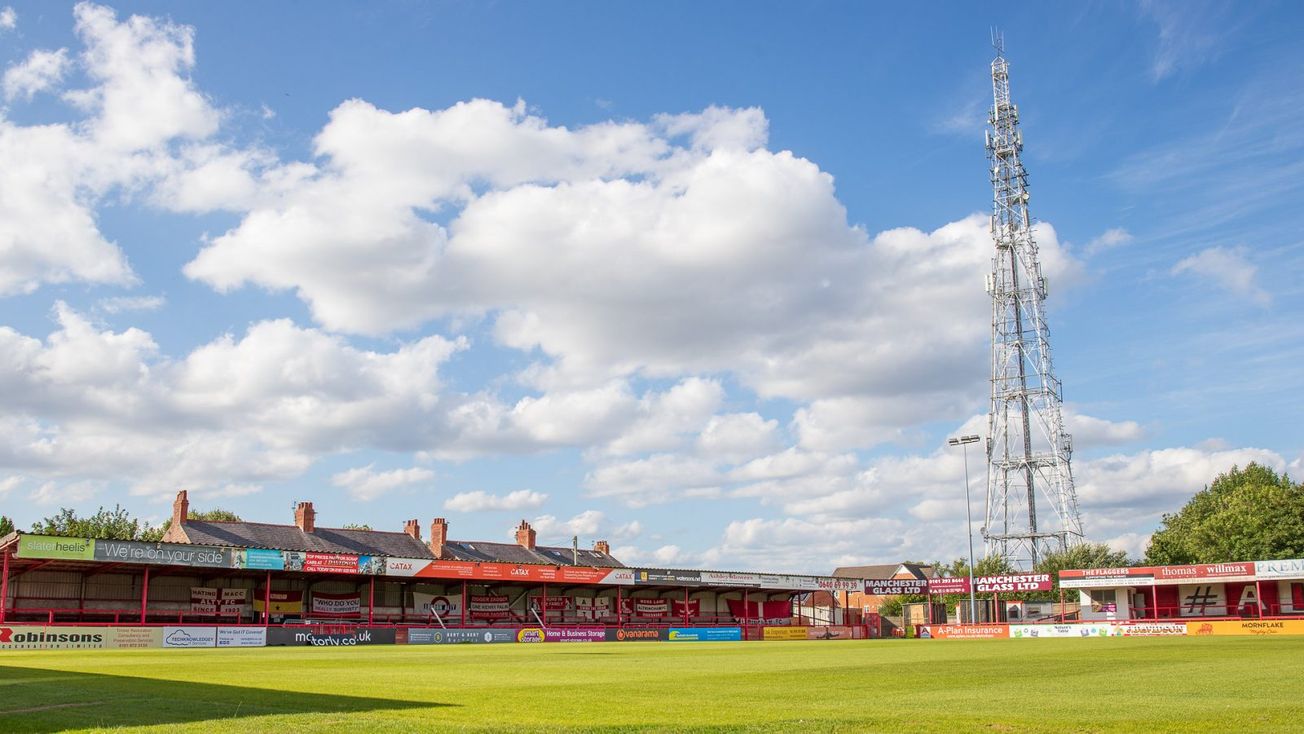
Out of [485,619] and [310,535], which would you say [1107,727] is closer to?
[485,619]

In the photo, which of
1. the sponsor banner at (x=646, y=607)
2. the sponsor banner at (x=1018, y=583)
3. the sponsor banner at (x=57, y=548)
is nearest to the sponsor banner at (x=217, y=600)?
the sponsor banner at (x=57, y=548)

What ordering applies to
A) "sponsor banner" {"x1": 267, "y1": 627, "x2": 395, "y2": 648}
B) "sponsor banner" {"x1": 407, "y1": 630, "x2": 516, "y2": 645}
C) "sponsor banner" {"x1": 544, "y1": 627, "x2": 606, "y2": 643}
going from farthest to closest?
1. "sponsor banner" {"x1": 544, "y1": 627, "x2": 606, "y2": 643}
2. "sponsor banner" {"x1": 407, "y1": 630, "x2": 516, "y2": 645}
3. "sponsor banner" {"x1": 267, "y1": 627, "x2": 395, "y2": 648}

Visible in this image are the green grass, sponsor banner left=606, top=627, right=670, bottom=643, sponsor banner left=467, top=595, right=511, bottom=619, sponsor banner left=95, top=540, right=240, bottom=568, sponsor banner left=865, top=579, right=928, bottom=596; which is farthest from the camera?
sponsor banner left=865, top=579, right=928, bottom=596

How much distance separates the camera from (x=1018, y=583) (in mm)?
74188

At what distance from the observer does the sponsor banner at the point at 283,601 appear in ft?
187

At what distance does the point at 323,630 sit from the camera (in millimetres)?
47031

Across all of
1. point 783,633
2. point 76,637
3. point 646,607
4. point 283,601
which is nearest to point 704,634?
point 783,633

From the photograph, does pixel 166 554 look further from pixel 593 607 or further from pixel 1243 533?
pixel 1243 533

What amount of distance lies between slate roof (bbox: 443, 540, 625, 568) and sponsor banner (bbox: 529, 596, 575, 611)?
8.09 ft

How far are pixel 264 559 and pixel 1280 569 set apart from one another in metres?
58.1

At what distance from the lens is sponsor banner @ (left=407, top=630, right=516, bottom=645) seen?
51.0 m

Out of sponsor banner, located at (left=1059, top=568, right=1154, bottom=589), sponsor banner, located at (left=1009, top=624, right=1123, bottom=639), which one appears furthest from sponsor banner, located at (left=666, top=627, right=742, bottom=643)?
sponsor banner, located at (left=1059, top=568, right=1154, bottom=589)

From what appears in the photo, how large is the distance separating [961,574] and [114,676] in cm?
9719

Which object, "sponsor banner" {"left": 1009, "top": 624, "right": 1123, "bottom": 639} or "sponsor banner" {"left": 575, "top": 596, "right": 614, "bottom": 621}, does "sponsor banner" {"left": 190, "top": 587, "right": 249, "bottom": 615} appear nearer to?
"sponsor banner" {"left": 575, "top": 596, "right": 614, "bottom": 621}
